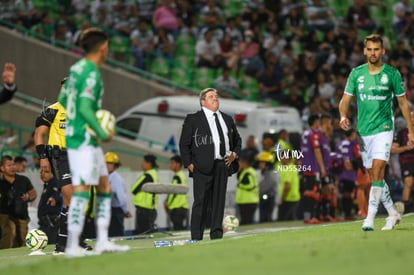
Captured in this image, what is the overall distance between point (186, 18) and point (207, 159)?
740 inches

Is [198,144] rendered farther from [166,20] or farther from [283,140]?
[166,20]

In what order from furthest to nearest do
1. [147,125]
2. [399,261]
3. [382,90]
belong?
[147,125] → [382,90] → [399,261]

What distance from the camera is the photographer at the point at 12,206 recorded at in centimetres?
2083

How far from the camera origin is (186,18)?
119 ft

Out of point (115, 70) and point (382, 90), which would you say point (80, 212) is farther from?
point (115, 70)

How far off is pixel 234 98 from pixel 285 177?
6.72 meters

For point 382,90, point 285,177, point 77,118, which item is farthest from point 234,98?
point 77,118

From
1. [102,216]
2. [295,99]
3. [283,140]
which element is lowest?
[102,216]

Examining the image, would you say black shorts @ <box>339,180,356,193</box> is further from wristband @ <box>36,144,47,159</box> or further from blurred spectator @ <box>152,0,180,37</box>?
wristband @ <box>36,144,47,159</box>

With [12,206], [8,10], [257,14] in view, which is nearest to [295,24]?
[257,14]

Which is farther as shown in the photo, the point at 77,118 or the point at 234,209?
the point at 234,209

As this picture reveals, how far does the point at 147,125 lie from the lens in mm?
31266

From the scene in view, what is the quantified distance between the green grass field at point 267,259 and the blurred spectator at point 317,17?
854 inches

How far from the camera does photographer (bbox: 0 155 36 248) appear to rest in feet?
68.3
